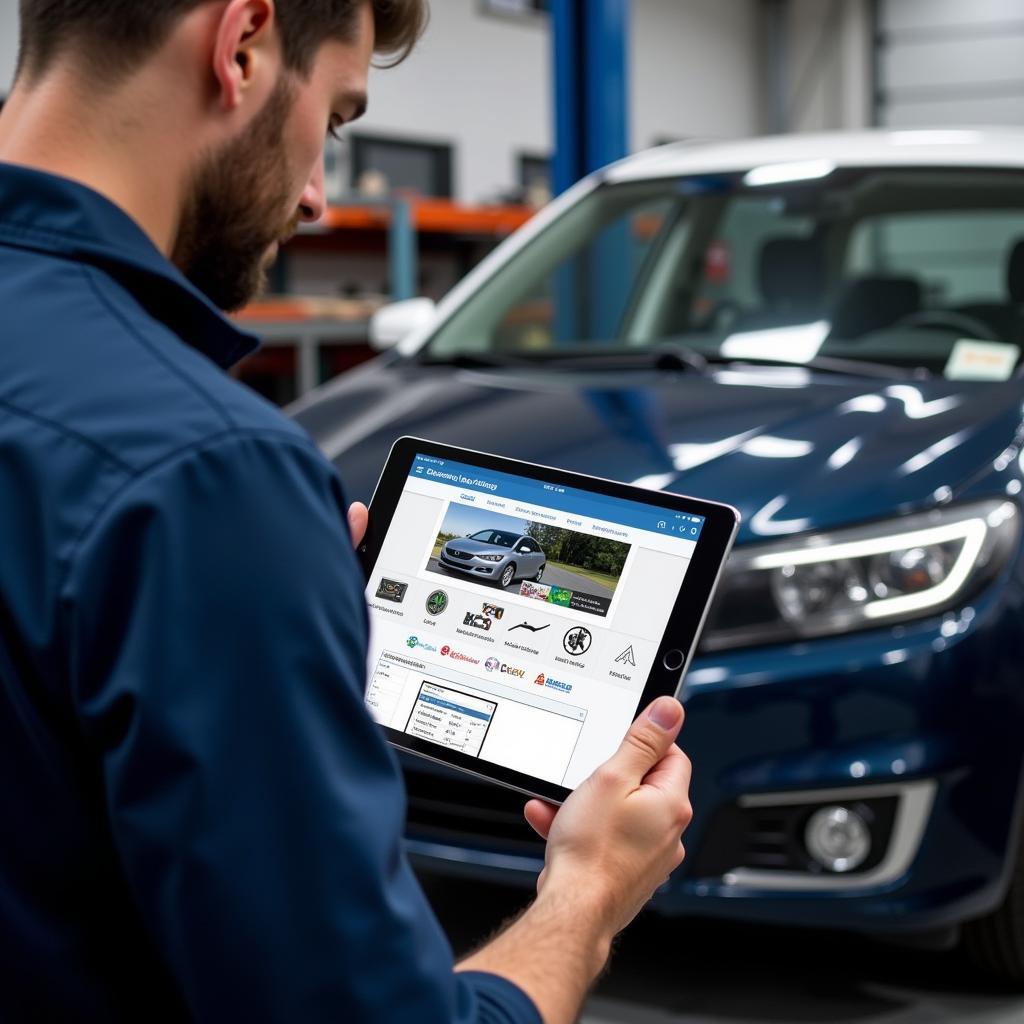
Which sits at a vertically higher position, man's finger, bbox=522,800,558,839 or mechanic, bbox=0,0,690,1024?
mechanic, bbox=0,0,690,1024

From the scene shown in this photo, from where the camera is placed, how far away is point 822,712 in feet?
7.13

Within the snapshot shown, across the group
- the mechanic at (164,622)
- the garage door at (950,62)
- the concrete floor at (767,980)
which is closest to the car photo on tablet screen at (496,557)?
the mechanic at (164,622)

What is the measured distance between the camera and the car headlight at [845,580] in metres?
2.22

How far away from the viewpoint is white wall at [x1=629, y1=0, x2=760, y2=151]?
1424 centimetres

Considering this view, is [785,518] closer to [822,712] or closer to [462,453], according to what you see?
[822,712]

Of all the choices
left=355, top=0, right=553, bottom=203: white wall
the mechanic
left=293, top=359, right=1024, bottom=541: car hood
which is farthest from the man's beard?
left=355, top=0, right=553, bottom=203: white wall

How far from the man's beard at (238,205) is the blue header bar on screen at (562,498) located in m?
0.36

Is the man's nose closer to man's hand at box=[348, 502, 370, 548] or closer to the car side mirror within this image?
man's hand at box=[348, 502, 370, 548]

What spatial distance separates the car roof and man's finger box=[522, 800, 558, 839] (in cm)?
235

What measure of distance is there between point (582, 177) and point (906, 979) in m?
3.44

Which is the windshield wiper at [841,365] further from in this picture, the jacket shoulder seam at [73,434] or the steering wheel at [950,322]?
the jacket shoulder seam at [73,434]

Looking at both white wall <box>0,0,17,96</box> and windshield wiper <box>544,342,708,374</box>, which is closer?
windshield wiper <box>544,342,708,374</box>

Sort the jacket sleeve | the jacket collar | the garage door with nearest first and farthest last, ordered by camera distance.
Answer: the jacket sleeve
the jacket collar
the garage door

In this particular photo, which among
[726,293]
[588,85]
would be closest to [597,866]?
[726,293]
